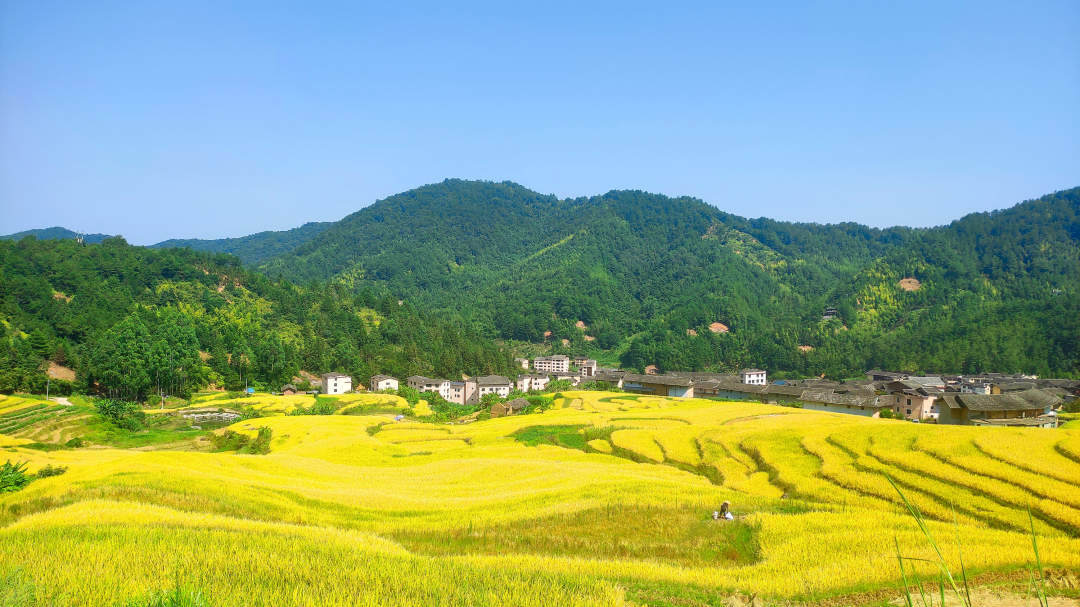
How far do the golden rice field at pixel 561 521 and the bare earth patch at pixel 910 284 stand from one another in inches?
6000

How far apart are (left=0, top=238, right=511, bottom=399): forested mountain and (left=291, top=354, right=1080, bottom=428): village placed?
28.2 ft

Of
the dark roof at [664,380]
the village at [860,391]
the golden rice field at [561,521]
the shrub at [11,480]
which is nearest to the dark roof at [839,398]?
the village at [860,391]

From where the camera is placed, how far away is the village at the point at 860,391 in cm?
4822

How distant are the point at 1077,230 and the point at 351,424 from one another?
231 metres

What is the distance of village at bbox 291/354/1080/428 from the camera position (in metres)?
48.2

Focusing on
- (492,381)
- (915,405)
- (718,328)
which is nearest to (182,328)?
(492,381)

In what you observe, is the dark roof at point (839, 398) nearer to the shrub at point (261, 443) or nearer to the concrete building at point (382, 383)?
the shrub at point (261, 443)

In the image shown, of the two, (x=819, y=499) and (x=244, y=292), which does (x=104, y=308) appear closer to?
(x=244, y=292)

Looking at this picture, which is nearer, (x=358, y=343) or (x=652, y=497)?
(x=652, y=497)

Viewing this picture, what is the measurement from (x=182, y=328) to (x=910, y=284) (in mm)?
174452

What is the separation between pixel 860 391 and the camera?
67625 millimetres

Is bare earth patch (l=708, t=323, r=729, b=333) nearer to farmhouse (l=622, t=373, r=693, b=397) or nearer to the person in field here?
farmhouse (l=622, t=373, r=693, b=397)

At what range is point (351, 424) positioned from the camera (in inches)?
2080

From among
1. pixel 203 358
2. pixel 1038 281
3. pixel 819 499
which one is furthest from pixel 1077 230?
pixel 203 358
